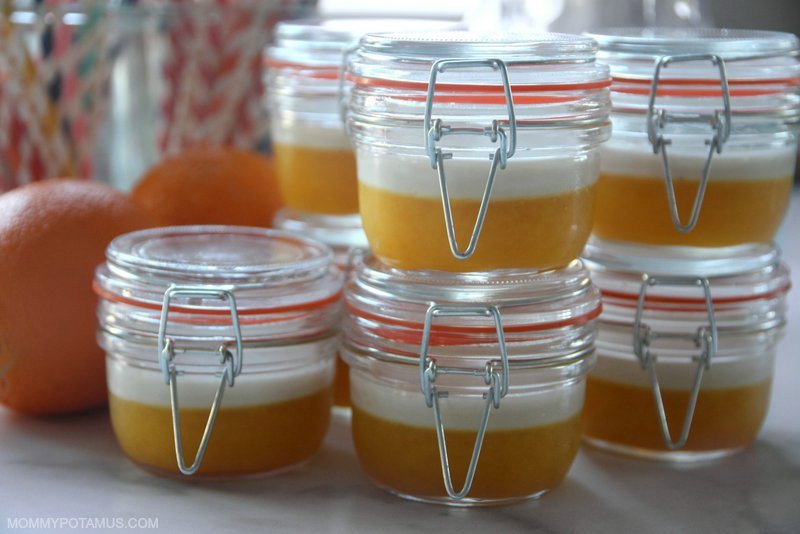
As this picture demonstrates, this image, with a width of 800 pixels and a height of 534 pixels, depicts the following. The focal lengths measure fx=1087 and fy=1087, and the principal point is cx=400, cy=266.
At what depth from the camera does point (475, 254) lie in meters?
0.65

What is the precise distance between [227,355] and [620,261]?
11.0 inches

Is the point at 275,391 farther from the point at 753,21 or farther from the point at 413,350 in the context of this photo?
the point at 753,21

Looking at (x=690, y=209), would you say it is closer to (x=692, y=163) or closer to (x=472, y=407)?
(x=692, y=163)

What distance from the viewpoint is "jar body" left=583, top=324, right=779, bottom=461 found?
0.76 metres

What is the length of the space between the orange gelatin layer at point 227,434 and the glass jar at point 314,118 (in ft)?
0.63

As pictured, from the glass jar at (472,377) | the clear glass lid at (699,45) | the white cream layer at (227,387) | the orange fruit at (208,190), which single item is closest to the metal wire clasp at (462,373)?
the glass jar at (472,377)

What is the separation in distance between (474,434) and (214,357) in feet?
0.56

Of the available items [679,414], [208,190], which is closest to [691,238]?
[679,414]

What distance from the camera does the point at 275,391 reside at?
0.72 m

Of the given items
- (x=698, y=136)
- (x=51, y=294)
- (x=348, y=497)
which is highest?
(x=698, y=136)

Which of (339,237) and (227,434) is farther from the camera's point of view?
(339,237)

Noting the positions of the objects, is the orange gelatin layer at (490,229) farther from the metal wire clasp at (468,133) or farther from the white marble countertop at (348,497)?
the white marble countertop at (348,497)

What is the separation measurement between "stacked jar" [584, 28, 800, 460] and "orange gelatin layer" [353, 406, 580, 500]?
0.29 feet

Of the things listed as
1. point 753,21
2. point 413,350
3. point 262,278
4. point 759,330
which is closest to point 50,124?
point 262,278
